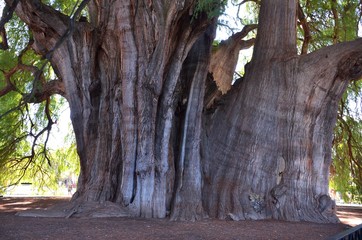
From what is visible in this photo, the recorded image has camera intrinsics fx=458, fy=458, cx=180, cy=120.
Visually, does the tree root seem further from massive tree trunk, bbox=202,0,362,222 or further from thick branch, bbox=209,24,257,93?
thick branch, bbox=209,24,257,93

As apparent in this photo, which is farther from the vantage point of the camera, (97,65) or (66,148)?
(66,148)

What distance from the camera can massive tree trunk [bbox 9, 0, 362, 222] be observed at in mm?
8102

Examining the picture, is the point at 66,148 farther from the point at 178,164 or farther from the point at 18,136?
the point at 178,164

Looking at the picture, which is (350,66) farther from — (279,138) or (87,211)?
(87,211)

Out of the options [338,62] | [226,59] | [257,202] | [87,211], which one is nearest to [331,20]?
[226,59]

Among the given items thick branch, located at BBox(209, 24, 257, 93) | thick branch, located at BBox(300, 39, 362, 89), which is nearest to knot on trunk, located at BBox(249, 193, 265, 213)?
thick branch, located at BBox(300, 39, 362, 89)

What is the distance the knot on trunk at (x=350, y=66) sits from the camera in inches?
346

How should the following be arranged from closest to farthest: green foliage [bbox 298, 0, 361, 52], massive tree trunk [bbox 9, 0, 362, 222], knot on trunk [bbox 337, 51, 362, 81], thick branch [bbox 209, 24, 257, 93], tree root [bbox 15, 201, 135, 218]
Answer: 1. tree root [bbox 15, 201, 135, 218]
2. massive tree trunk [bbox 9, 0, 362, 222]
3. knot on trunk [bbox 337, 51, 362, 81]
4. thick branch [bbox 209, 24, 257, 93]
5. green foliage [bbox 298, 0, 361, 52]

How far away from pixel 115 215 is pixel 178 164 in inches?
62.5

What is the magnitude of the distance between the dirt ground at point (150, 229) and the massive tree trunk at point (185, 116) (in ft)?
2.35

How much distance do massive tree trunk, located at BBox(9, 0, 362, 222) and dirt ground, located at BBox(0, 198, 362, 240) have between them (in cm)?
72

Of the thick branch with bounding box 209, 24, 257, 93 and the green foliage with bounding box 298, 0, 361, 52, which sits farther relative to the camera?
the green foliage with bounding box 298, 0, 361, 52

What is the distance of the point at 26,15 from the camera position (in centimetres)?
896

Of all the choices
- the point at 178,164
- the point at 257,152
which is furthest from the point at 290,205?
the point at 178,164
